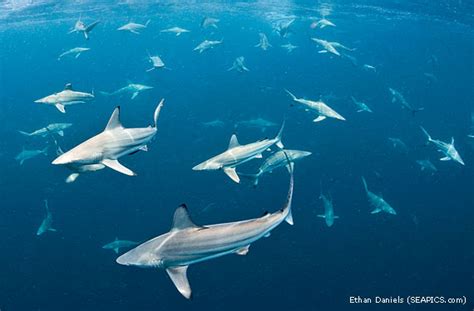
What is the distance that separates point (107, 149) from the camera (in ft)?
16.3

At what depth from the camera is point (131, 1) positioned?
36719 millimetres

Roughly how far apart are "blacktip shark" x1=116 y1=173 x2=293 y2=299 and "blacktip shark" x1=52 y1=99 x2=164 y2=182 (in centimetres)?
102

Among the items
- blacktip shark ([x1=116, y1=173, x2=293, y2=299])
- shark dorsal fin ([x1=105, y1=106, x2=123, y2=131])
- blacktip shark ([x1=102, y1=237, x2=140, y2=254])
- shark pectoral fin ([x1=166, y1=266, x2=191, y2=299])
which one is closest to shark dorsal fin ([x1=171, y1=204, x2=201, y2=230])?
blacktip shark ([x1=116, y1=173, x2=293, y2=299])

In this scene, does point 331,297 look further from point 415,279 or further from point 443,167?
point 443,167

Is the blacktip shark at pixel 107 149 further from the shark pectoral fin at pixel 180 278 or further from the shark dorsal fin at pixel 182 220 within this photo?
the shark pectoral fin at pixel 180 278

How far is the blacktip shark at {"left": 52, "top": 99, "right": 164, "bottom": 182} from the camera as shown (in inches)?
187

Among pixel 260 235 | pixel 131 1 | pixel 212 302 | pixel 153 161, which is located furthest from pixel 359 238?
pixel 131 1

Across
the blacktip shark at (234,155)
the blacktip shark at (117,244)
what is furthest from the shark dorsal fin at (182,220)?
the blacktip shark at (117,244)

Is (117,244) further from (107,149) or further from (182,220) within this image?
(182,220)

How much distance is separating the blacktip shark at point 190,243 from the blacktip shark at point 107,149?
3.35 ft

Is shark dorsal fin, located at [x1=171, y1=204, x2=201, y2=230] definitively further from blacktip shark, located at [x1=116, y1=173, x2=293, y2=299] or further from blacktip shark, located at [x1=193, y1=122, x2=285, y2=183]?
blacktip shark, located at [x1=193, y1=122, x2=285, y2=183]

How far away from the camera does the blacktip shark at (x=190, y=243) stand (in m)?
4.16

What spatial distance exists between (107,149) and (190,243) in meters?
1.83

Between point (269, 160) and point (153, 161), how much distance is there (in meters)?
11.8
